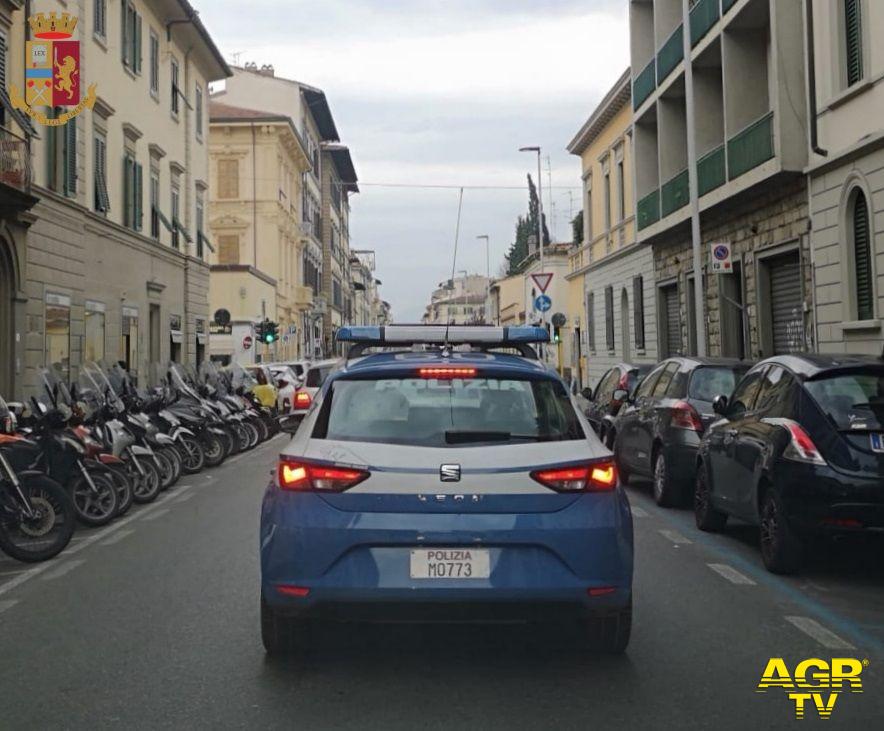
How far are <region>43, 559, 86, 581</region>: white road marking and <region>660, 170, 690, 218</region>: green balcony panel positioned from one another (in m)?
20.4

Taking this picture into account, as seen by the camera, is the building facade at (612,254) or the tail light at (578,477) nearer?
the tail light at (578,477)

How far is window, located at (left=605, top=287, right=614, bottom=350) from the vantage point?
38.1m

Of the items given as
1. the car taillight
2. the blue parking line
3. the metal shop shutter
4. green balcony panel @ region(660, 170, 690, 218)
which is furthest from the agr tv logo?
green balcony panel @ region(660, 170, 690, 218)

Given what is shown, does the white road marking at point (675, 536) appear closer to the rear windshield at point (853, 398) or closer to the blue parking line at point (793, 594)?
the blue parking line at point (793, 594)

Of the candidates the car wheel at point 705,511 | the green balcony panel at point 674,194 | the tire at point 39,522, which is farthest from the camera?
the green balcony panel at point 674,194

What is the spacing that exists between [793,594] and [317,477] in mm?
3789

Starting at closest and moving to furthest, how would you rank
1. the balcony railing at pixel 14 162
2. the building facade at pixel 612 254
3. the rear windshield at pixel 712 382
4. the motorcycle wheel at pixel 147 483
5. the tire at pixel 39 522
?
1. the tire at pixel 39 522
2. the rear windshield at pixel 712 382
3. the motorcycle wheel at pixel 147 483
4. the balcony railing at pixel 14 162
5. the building facade at pixel 612 254

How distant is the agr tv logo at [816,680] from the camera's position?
16.1 feet

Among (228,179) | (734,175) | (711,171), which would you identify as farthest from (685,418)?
(228,179)

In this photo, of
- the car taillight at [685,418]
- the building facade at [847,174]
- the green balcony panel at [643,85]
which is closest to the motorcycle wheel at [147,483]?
the car taillight at [685,418]

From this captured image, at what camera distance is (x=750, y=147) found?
21641mm

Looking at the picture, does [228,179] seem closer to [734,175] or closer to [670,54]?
[670,54]

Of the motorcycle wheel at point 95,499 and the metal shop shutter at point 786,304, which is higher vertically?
the metal shop shutter at point 786,304

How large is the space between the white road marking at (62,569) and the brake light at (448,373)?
4.13m
